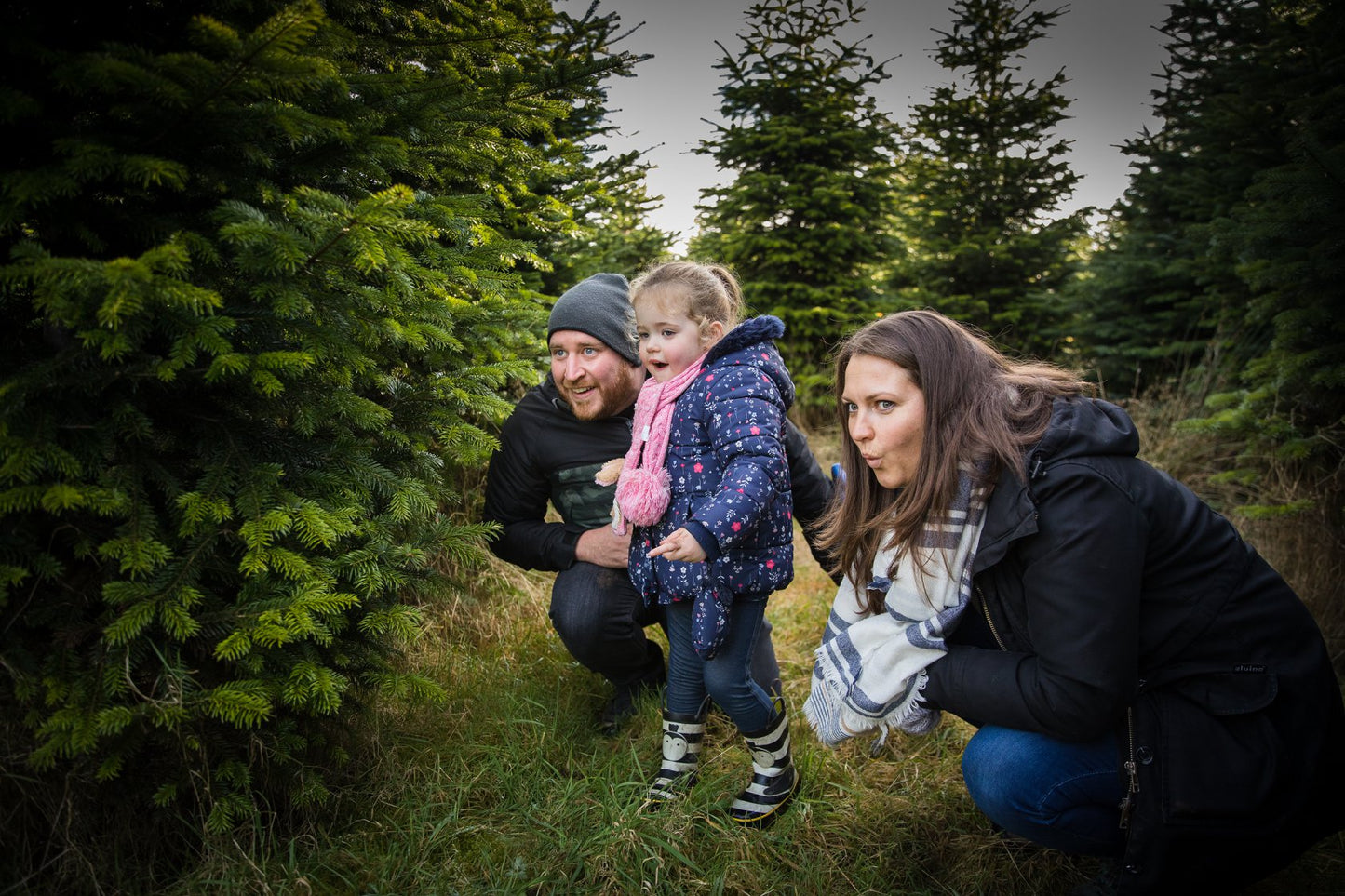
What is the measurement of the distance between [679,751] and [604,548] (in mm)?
785

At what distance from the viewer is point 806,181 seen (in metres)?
8.41

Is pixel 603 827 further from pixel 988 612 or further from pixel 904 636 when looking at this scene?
pixel 988 612

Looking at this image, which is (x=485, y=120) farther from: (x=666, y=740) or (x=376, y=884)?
(x=376, y=884)

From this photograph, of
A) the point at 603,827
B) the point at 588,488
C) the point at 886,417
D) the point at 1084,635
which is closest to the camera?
the point at 1084,635

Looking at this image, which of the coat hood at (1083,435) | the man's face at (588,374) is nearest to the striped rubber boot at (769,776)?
the coat hood at (1083,435)

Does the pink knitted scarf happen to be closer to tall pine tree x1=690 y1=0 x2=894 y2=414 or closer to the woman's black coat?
the woman's black coat

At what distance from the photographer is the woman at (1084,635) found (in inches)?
62.8

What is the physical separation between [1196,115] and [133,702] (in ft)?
30.0

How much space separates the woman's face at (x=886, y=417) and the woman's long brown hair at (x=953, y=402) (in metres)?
0.02

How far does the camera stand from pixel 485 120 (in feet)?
8.15

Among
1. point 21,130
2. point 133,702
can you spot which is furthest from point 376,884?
point 21,130

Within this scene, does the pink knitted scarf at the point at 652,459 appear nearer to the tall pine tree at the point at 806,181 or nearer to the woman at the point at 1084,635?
the woman at the point at 1084,635

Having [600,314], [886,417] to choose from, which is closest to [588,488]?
[600,314]

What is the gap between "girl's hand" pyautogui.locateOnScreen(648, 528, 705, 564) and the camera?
194cm
